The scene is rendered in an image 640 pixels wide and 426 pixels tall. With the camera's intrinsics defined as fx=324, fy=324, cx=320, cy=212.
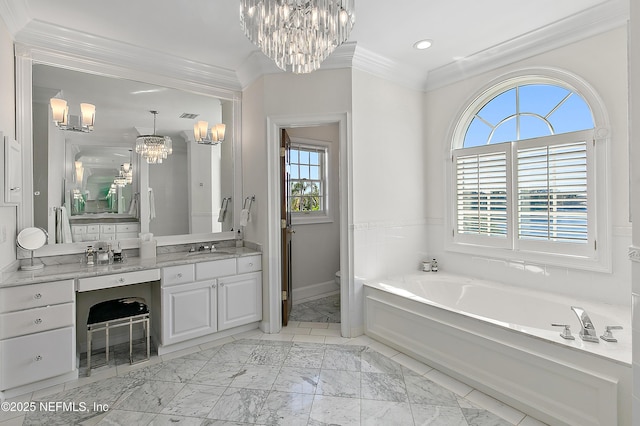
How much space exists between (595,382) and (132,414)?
8.87 ft

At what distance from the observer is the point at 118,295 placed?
3035mm

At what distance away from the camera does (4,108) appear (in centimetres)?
231

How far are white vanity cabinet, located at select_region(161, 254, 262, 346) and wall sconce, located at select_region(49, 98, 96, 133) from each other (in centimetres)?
147

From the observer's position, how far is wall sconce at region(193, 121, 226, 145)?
346 cm

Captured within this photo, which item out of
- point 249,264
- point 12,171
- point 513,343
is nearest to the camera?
point 513,343

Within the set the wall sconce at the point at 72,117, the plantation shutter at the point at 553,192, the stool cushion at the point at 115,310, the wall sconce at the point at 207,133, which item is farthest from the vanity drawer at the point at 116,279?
the plantation shutter at the point at 553,192

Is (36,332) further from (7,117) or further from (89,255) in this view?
(7,117)

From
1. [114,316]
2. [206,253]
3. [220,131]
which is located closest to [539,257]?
[206,253]

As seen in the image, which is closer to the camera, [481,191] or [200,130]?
[481,191]

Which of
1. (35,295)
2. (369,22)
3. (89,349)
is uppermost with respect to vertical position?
(369,22)

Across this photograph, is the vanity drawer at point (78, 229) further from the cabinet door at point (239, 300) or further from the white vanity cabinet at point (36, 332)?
the cabinet door at point (239, 300)

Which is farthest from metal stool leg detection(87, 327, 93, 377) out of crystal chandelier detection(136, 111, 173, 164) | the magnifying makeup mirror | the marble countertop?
crystal chandelier detection(136, 111, 173, 164)

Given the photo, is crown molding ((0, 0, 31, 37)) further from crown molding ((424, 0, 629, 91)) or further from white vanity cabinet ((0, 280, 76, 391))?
crown molding ((424, 0, 629, 91))

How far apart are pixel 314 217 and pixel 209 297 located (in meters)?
2.05
